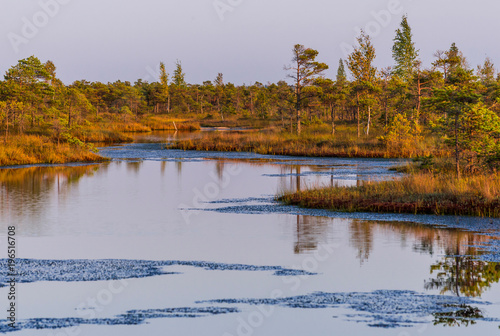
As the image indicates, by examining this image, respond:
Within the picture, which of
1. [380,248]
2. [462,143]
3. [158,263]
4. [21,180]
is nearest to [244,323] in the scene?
[158,263]

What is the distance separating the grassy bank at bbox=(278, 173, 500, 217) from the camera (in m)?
19.5

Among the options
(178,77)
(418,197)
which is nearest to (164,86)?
(178,77)

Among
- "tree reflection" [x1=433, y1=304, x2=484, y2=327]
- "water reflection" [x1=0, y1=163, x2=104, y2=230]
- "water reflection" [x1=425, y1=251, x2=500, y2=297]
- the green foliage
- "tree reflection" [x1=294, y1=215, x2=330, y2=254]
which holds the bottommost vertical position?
"tree reflection" [x1=433, y1=304, x2=484, y2=327]

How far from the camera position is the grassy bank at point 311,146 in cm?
4575

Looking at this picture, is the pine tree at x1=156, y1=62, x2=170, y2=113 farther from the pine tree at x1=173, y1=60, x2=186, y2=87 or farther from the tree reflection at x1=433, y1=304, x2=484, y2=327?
the tree reflection at x1=433, y1=304, x2=484, y2=327

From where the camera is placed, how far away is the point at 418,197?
A: 815 inches

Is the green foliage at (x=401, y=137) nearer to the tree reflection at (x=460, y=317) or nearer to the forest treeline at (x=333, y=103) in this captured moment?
the forest treeline at (x=333, y=103)

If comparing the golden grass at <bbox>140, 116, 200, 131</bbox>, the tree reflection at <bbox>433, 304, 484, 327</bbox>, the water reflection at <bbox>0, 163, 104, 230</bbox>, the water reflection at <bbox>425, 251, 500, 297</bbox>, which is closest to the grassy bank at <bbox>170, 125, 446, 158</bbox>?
the water reflection at <bbox>0, 163, 104, 230</bbox>

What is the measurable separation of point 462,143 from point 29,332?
19710 millimetres

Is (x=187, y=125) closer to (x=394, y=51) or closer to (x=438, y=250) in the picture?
(x=394, y=51)

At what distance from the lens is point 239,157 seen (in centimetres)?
4881

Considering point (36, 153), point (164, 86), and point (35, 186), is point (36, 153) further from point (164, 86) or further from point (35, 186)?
point (164, 86)

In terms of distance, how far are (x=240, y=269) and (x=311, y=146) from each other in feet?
127

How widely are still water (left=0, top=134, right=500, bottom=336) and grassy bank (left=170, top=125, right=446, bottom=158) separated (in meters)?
22.6
